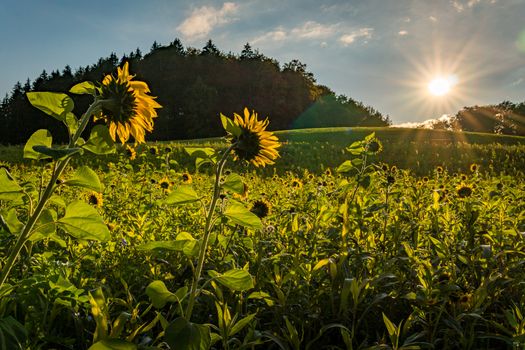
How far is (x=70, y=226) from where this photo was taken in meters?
0.99

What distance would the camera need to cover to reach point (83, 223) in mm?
994

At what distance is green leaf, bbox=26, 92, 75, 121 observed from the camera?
3.25 ft

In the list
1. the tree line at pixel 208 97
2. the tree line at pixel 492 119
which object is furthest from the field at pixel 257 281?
the tree line at pixel 492 119

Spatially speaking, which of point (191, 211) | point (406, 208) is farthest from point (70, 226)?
point (191, 211)

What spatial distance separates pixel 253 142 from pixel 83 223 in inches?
21.0

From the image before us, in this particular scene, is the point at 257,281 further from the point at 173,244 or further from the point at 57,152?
the point at 57,152

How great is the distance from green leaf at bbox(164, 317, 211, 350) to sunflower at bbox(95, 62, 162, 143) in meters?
0.47

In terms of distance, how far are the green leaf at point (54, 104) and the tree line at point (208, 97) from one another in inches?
2087

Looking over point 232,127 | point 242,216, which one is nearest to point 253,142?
point 232,127

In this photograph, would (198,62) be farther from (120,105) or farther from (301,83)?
(120,105)

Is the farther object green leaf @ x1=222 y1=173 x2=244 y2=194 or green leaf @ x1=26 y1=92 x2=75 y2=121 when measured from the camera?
green leaf @ x1=222 y1=173 x2=244 y2=194

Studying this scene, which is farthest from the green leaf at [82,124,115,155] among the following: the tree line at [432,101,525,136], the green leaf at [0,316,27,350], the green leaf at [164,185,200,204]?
the tree line at [432,101,525,136]

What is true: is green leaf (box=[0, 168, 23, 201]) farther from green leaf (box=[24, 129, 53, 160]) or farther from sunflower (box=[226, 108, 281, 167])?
sunflower (box=[226, 108, 281, 167])

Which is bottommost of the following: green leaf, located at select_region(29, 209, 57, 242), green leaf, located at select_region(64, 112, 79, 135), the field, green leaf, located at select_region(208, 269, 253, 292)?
the field
